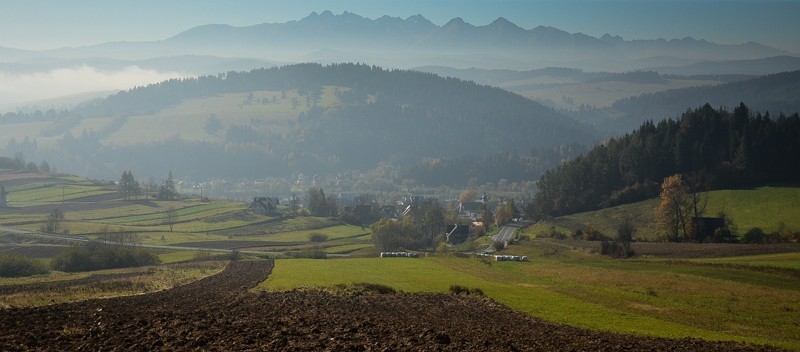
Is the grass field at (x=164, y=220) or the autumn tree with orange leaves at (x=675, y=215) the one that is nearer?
the autumn tree with orange leaves at (x=675, y=215)

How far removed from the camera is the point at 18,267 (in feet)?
179

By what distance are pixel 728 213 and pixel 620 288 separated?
5132 cm

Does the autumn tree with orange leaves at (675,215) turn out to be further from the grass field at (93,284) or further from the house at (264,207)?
the house at (264,207)

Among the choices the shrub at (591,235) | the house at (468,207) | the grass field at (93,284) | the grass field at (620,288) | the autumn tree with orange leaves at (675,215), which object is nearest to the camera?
the grass field at (620,288)

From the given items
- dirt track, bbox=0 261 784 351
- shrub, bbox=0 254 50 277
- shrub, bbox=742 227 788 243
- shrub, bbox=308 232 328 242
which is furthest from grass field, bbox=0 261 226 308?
shrub, bbox=742 227 788 243

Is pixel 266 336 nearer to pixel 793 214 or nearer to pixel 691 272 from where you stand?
pixel 691 272

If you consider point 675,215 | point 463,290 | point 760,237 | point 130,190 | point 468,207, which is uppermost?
point 130,190

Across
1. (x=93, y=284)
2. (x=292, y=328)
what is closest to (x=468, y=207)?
(x=93, y=284)

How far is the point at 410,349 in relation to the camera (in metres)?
20.2

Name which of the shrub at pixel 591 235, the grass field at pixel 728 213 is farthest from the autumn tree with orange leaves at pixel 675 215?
the shrub at pixel 591 235

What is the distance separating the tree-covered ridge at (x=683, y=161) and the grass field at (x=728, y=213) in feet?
18.7

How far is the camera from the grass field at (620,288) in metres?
28.8

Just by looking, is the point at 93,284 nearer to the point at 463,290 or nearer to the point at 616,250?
the point at 463,290

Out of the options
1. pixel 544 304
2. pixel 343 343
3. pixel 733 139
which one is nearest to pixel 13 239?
pixel 544 304
